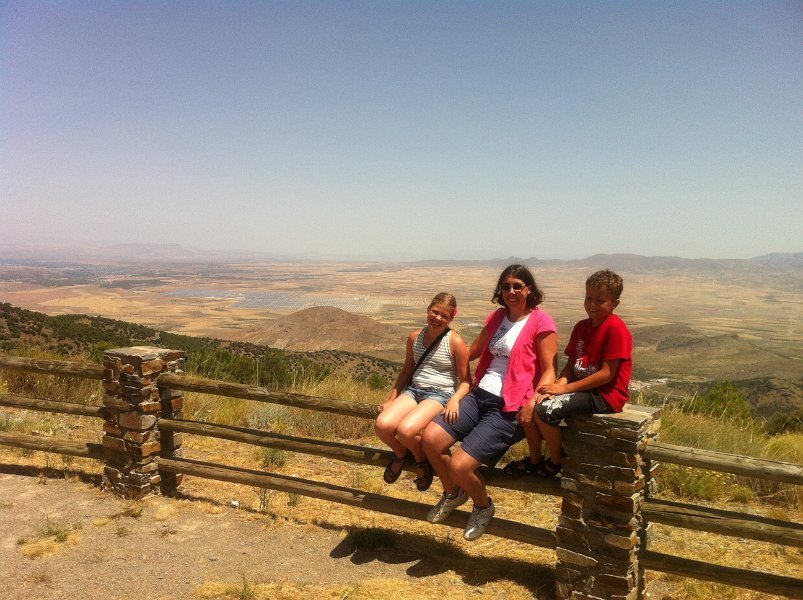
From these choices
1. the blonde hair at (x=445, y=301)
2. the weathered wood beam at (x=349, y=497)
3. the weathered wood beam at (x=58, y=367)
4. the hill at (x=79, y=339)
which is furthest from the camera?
the hill at (x=79, y=339)

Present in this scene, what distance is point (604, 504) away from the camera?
3.55m

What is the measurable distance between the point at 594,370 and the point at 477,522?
145 cm

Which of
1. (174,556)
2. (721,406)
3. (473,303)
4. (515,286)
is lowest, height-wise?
(473,303)

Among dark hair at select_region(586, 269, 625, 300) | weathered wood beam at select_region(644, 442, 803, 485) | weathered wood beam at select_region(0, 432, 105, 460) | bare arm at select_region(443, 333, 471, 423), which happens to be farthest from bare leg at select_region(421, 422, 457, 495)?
weathered wood beam at select_region(0, 432, 105, 460)

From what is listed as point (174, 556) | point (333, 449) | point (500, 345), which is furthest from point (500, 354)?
point (174, 556)

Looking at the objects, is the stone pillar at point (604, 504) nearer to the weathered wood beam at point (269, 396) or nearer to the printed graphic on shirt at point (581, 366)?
the printed graphic on shirt at point (581, 366)

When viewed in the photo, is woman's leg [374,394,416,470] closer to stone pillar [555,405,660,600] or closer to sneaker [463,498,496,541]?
sneaker [463,498,496,541]

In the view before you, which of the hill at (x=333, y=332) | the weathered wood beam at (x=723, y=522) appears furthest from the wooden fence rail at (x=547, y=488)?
the hill at (x=333, y=332)

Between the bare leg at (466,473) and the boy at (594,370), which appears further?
the bare leg at (466,473)

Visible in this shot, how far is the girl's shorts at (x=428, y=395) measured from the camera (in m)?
4.29

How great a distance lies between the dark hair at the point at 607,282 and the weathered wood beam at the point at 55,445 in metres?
4.89

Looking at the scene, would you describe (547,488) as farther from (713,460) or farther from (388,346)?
(388,346)

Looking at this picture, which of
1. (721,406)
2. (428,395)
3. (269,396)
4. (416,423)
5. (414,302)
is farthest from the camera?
(414,302)

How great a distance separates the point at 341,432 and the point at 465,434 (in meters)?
4.70
